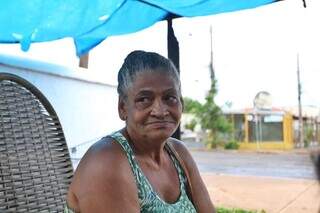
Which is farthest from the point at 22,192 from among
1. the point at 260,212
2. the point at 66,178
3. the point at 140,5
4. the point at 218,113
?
the point at 218,113

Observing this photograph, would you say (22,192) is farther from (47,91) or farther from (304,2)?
(47,91)

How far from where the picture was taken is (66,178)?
2.50 metres

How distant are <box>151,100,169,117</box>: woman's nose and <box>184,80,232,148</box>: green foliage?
22718 millimetres

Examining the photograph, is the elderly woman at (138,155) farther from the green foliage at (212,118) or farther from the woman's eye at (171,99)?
the green foliage at (212,118)

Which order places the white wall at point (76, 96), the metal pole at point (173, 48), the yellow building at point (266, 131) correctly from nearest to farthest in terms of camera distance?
1. the metal pole at point (173, 48)
2. the white wall at point (76, 96)
3. the yellow building at point (266, 131)

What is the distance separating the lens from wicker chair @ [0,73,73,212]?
7.29 feet

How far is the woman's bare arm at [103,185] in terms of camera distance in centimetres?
140

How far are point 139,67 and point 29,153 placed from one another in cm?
105

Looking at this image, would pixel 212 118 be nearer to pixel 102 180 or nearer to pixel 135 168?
pixel 135 168

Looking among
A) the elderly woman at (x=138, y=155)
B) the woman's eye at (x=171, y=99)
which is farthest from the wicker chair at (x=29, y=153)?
the woman's eye at (x=171, y=99)

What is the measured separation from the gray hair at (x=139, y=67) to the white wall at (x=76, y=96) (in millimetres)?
2281

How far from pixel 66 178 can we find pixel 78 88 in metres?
2.24

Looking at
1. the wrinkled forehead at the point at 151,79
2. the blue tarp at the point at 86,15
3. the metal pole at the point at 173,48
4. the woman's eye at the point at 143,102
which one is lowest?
the woman's eye at the point at 143,102

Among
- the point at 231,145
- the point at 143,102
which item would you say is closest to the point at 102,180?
the point at 143,102
